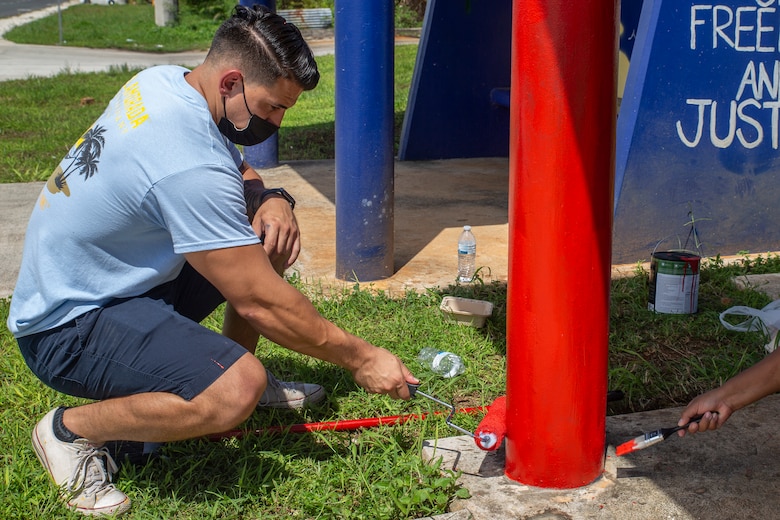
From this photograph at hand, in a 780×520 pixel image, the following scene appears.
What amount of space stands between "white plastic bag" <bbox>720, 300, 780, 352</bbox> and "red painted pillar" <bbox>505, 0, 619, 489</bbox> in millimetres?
1476

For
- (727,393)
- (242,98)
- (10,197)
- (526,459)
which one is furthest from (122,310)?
(10,197)

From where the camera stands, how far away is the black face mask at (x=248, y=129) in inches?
105

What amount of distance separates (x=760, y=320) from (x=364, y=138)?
2.06 metres

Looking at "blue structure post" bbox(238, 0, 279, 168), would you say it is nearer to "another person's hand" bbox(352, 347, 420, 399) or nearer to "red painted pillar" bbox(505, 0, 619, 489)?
"another person's hand" bbox(352, 347, 420, 399)

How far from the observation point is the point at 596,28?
7.47ft

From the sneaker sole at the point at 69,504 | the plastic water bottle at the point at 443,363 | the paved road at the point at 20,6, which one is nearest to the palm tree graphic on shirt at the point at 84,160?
the sneaker sole at the point at 69,504

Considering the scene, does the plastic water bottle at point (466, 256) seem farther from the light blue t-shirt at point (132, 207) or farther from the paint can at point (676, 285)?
the light blue t-shirt at point (132, 207)

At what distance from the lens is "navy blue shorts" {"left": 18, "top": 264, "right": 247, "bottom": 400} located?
8.29 ft

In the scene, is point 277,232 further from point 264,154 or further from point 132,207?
point 264,154

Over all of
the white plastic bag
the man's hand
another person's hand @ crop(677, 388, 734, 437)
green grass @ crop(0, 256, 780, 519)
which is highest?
the man's hand

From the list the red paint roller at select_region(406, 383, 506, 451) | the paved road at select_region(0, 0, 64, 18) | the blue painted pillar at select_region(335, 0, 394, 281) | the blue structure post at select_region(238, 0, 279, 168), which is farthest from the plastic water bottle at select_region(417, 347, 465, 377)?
the paved road at select_region(0, 0, 64, 18)

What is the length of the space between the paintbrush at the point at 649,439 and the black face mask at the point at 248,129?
1420mm

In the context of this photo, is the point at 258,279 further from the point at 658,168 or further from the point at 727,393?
the point at 658,168

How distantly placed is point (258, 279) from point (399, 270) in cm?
253
